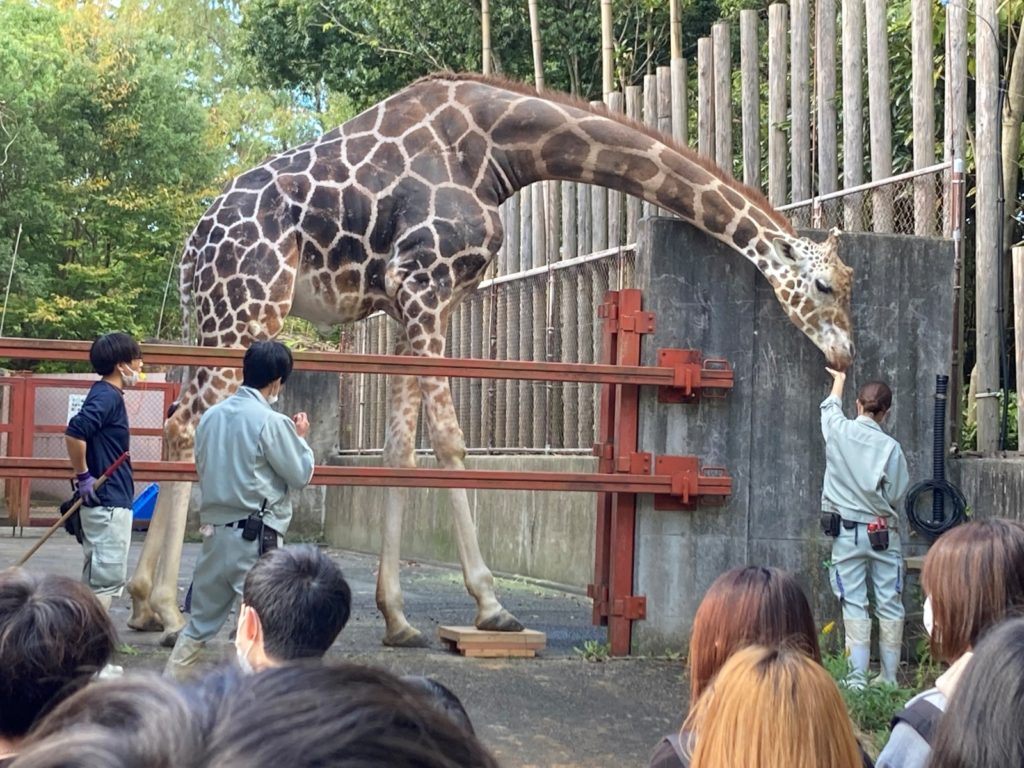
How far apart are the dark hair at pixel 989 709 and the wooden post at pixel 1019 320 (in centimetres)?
615

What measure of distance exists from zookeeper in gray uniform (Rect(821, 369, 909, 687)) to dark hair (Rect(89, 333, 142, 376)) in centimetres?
363

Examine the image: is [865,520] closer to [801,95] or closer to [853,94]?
[853,94]

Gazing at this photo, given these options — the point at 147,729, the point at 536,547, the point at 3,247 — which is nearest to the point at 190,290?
the point at 536,547

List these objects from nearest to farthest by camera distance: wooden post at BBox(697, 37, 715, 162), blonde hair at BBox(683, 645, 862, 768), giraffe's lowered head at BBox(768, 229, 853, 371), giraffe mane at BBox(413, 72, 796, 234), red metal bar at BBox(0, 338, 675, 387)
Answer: blonde hair at BBox(683, 645, 862, 768)
red metal bar at BBox(0, 338, 675, 387)
giraffe's lowered head at BBox(768, 229, 853, 371)
giraffe mane at BBox(413, 72, 796, 234)
wooden post at BBox(697, 37, 715, 162)

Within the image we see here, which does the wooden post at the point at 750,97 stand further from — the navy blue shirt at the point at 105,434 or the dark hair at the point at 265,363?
the navy blue shirt at the point at 105,434

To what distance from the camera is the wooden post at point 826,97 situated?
9.30 metres

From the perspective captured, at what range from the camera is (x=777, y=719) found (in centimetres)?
231

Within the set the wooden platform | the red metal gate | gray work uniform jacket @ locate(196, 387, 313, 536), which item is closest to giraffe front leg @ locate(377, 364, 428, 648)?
the wooden platform

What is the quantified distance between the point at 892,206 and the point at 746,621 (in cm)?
629

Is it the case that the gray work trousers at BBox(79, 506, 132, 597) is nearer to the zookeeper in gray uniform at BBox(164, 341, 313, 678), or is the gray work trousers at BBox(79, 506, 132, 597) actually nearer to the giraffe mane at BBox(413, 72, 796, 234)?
the zookeeper in gray uniform at BBox(164, 341, 313, 678)

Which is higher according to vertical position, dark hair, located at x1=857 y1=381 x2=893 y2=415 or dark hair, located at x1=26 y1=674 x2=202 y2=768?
dark hair, located at x1=857 y1=381 x2=893 y2=415

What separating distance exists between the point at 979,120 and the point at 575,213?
4541 mm

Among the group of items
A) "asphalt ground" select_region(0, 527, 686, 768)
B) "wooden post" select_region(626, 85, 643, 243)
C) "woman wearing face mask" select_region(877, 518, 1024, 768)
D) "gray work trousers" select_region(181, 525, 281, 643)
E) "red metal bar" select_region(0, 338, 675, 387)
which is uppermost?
"wooden post" select_region(626, 85, 643, 243)

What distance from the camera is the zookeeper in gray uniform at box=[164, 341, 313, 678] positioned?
5848 mm
